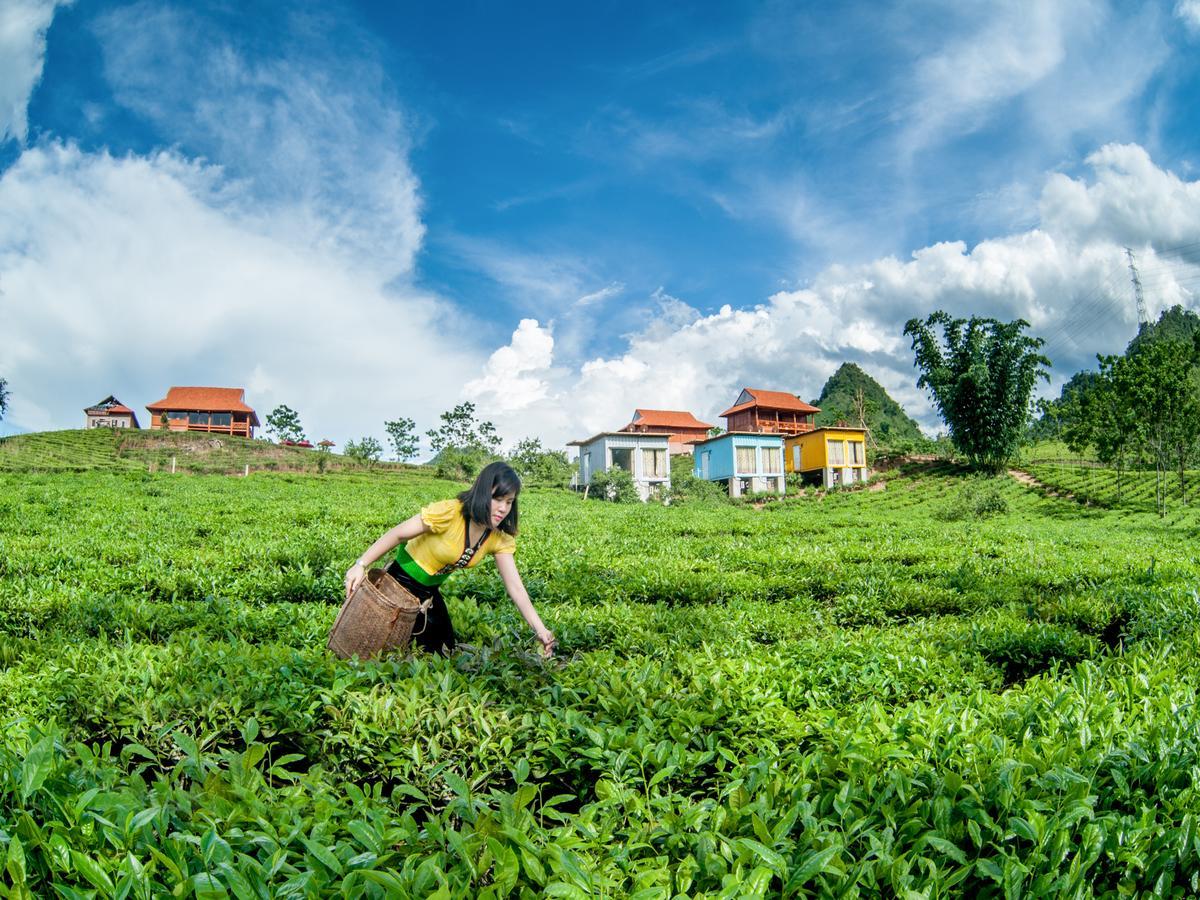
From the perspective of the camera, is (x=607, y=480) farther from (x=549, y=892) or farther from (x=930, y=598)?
(x=549, y=892)

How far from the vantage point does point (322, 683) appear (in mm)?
3900

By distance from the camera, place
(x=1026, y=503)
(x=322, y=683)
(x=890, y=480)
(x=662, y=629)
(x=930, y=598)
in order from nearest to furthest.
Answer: (x=322, y=683) < (x=662, y=629) < (x=930, y=598) < (x=1026, y=503) < (x=890, y=480)

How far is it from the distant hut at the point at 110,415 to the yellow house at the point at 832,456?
203ft

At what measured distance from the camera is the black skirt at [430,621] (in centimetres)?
462

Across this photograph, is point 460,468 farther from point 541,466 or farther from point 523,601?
point 523,601

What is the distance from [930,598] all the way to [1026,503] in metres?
32.8

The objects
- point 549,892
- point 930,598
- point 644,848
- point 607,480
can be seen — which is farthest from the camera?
point 607,480

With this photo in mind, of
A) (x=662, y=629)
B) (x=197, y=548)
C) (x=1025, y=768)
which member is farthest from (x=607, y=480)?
(x=1025, y=768)

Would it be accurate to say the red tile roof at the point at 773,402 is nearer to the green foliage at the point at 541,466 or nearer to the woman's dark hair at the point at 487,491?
the green foliage at the point at 541,466

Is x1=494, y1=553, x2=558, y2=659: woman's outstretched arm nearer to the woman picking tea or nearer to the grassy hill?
the woman picking tea

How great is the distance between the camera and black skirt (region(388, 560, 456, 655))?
15.1 ft

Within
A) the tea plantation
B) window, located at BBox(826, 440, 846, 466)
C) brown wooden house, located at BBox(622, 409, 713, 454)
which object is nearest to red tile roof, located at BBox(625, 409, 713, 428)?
brown wooden house, located at BBox(622, 409, 713, 454)

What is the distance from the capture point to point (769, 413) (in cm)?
5022

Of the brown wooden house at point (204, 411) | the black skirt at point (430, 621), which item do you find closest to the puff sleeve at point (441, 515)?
the black skirt at point (430, 621)
